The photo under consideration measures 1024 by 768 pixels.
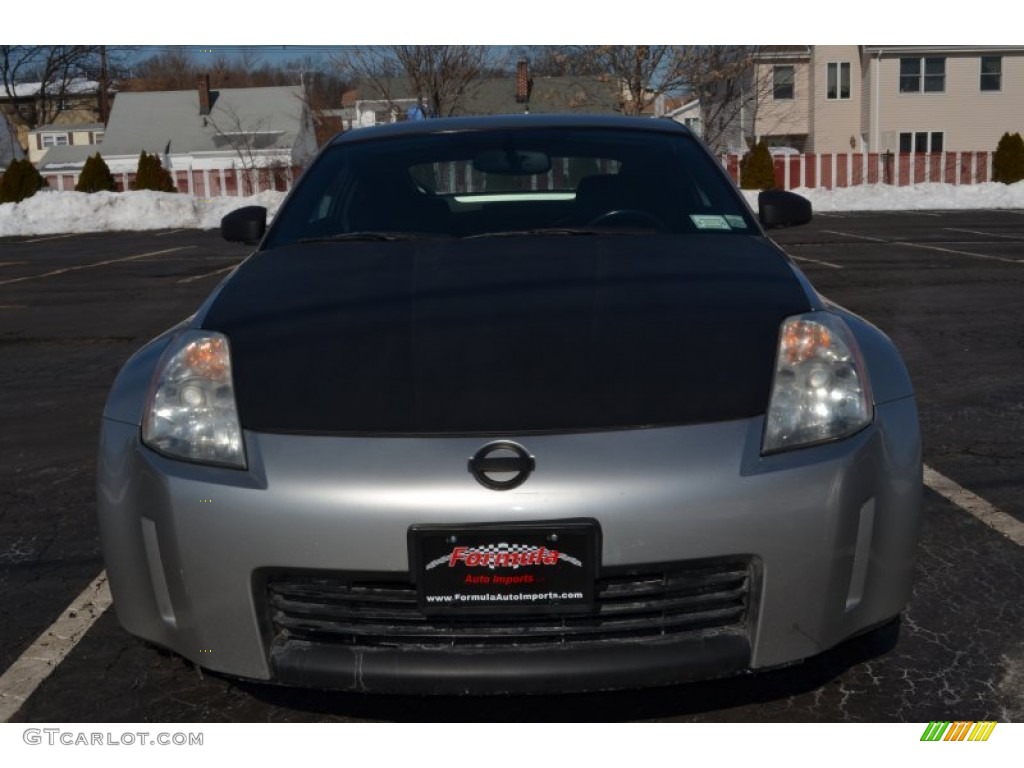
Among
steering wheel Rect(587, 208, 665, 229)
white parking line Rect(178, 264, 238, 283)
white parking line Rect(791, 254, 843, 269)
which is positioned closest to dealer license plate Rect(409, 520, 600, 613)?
steering wheel Rect(587, 208, 665, 229)

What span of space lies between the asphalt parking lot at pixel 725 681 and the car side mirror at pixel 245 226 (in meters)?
1.16

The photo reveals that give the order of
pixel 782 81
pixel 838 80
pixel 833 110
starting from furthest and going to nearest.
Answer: pixel 782 81 → pixel 833 110 → pixel 838 80

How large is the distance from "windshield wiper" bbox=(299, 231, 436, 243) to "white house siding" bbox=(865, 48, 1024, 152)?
145 ft

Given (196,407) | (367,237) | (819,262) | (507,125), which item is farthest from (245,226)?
(819,262)

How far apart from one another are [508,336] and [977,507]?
7.37ft

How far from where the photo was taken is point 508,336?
2793mm

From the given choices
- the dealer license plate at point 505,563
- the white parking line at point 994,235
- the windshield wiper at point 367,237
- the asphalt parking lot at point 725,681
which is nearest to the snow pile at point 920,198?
the white parking line at point 994,235

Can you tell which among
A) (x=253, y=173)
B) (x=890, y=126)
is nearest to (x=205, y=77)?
(x=253, y=173)

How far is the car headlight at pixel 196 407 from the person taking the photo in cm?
257

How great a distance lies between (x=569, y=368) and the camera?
2.65 meters

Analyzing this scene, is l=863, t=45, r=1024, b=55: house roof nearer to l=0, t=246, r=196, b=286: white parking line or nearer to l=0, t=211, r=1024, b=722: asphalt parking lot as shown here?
l=0, t=246, r=196, b=286: white parking line

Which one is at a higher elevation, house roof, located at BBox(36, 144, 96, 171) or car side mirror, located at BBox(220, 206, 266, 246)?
car side mirror, located at BBox(220, 206, 266, 246)

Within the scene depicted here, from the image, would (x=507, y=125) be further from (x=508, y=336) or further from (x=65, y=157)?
(x=65, y=157)

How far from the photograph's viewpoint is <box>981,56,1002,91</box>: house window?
44.5 meters
